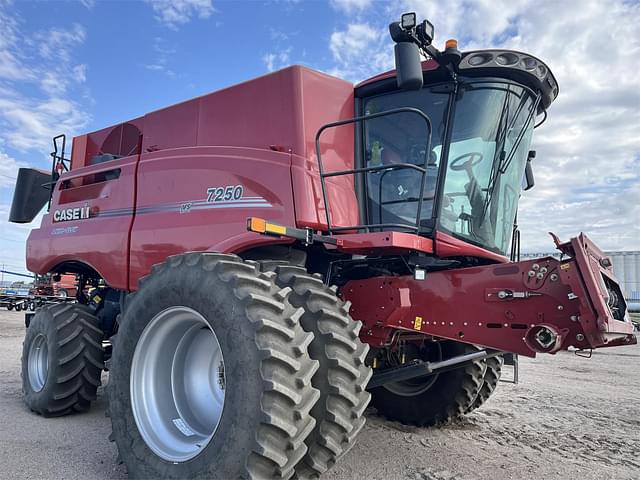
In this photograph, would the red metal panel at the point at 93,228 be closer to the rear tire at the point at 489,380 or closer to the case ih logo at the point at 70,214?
the case ih logo at the point at 70,214

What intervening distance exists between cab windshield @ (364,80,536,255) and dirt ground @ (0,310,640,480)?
176 centimetres

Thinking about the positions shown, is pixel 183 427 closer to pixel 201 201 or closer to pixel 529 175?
pixel 201 201

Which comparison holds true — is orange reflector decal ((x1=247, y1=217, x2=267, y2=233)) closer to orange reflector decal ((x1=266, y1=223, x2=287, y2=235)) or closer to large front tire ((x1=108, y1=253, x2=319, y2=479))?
orange reflector decal ((x1=266, y1=223, x2=287, y2=235))

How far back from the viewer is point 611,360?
12578 millimetres

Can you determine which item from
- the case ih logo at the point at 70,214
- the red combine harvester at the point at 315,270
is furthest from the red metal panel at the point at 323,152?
the case ih logo at the point at 70,214

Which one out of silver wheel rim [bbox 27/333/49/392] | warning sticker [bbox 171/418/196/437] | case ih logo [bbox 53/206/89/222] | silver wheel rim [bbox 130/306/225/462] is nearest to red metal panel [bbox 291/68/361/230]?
silver wheel rim [bbox 130/306/225/462]

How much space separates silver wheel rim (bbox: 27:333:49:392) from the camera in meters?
5.70

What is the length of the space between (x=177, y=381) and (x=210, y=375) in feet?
0.83

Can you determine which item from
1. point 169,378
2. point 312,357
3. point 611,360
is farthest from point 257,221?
point 611,360

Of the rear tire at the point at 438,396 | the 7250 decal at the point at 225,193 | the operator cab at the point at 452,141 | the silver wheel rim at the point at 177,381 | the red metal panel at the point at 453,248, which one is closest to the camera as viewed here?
the silver wheel rim at the point at 177,381

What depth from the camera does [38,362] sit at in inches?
229

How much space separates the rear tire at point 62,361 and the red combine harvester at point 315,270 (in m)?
0.02

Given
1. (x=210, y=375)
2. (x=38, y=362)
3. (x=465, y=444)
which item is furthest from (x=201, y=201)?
(x=465, y=444)

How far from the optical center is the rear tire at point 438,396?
5.29 meters
